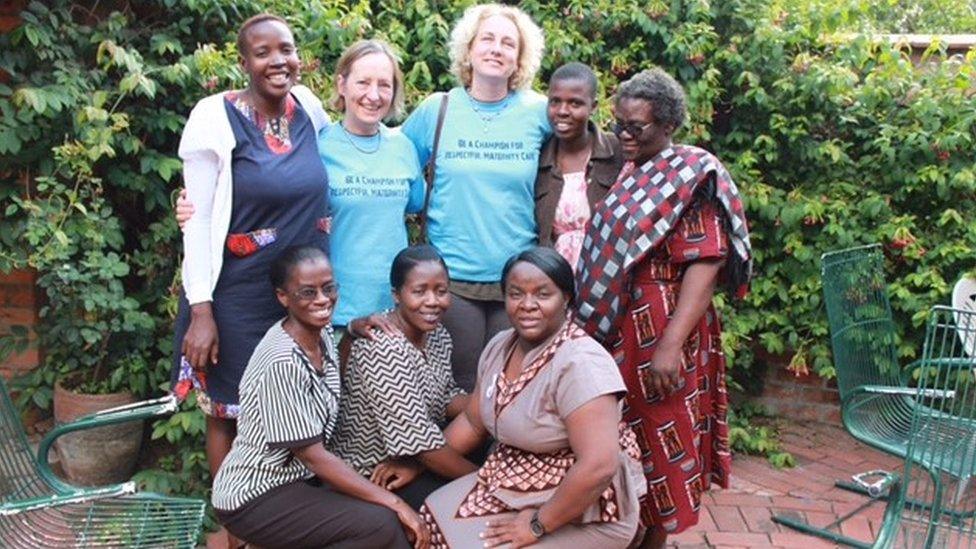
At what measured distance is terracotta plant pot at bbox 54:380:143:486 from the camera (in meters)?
3.76

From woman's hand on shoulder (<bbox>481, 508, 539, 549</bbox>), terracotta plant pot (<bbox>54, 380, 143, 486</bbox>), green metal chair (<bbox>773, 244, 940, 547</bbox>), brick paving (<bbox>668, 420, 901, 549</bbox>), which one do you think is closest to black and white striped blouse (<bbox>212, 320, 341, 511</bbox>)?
woman's hand on shoulder (<bbox>481, 508, 539, 549</bbox>)

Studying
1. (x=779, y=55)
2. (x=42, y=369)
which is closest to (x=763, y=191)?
(x=779, y=55)

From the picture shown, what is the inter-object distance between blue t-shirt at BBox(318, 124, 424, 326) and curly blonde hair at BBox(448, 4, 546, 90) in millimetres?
491

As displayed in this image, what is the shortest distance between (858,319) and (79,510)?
9.48ft

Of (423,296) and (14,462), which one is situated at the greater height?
(423,296)

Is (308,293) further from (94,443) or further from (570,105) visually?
(94,443)

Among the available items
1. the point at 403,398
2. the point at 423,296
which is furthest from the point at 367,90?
the point at 403,398

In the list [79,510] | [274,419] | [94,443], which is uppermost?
[274,419]

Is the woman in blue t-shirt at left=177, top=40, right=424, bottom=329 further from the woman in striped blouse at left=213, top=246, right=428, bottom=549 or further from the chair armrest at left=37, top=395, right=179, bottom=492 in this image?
the chair armrest at left=37, top=395, right=179, bottom=492

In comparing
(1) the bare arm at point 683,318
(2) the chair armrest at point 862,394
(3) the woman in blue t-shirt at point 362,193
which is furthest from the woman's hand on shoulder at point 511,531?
(2) the chair armrest at point 862,394

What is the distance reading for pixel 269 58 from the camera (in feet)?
8.89

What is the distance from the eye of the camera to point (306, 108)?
9.65 ft

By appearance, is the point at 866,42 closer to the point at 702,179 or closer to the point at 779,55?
the point at 779,55

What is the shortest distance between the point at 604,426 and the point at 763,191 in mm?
2681
